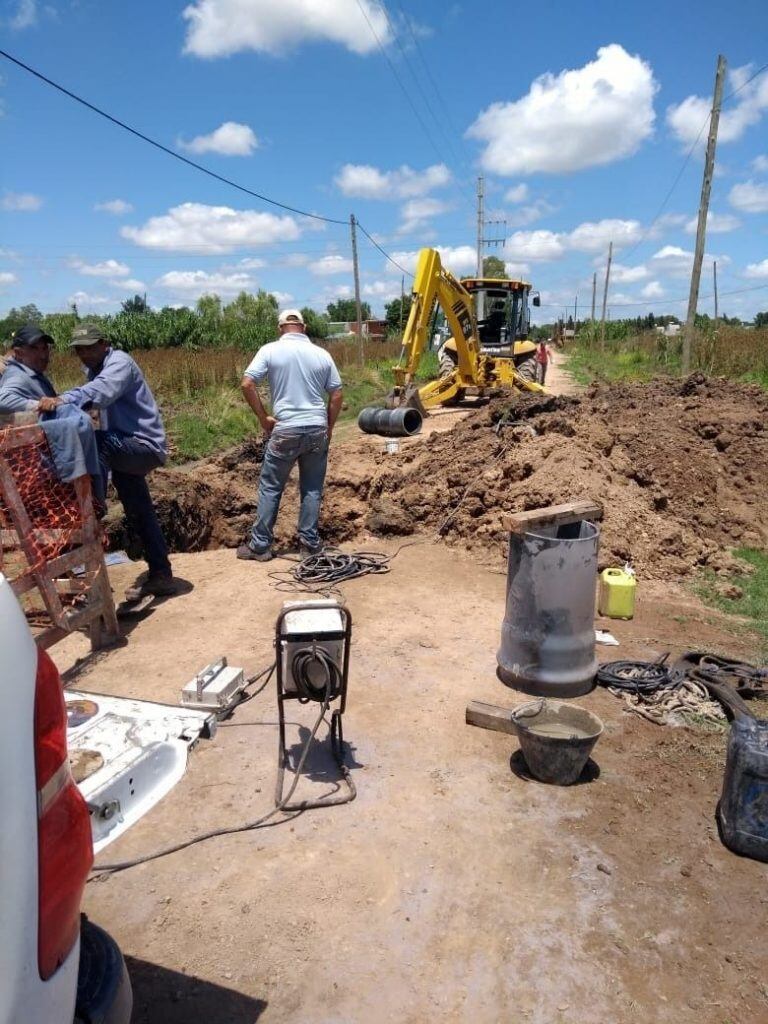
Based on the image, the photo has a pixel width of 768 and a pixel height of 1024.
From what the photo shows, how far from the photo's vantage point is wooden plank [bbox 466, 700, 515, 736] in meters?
3.71

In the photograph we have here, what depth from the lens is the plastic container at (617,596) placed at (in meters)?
5.16

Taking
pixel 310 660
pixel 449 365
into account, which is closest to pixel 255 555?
pixel 310 660

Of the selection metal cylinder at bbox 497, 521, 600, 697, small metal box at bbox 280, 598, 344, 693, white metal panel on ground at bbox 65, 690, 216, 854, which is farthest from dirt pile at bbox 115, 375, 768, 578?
white metal panel on ground at bbox 65, 690, 216, 854

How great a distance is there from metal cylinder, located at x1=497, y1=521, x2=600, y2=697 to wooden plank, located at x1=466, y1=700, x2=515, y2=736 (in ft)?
1.30

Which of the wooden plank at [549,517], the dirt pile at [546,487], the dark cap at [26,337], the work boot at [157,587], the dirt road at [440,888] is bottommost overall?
the dirt road at [440,888]

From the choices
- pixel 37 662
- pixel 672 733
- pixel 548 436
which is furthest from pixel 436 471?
pixel 37 662

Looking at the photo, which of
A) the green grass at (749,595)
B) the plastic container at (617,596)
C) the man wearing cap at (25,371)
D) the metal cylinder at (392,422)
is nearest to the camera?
the man wearing cap at (25,371)

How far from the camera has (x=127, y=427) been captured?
503 cm

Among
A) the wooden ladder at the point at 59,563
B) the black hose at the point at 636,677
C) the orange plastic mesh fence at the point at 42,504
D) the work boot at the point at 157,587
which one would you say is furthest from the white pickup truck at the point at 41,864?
the work boot at the point at 157,587

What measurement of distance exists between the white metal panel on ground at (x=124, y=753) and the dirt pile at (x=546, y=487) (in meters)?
4.32

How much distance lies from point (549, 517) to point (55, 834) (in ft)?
11.2

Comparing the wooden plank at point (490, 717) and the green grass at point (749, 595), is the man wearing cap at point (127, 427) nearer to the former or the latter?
the wooden plank at point (490, 717)

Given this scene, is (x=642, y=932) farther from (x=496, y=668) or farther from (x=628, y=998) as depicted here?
(x=496, y=668)

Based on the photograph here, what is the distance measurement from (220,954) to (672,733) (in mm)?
2550
